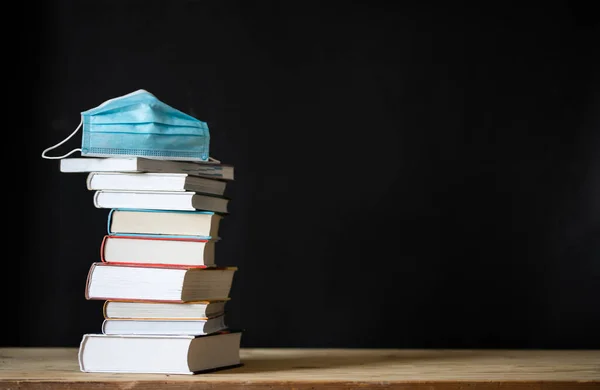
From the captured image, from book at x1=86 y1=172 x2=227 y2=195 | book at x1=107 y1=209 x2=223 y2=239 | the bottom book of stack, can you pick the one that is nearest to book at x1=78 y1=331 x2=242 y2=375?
the bottom book of stack

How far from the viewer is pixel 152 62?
9.16ft

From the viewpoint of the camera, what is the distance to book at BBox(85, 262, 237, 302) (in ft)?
5.90

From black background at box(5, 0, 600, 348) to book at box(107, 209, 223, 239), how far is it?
2.96ft

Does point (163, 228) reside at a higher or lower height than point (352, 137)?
lower

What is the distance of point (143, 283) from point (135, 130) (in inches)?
14.8

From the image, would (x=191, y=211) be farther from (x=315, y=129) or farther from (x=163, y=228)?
(x=315, y=129)

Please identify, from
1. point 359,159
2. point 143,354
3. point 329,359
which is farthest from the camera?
point 359,159

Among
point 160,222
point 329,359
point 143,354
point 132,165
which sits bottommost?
point 329,359

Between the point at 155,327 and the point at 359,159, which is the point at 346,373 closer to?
the point at 155,327

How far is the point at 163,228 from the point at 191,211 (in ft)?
0.26

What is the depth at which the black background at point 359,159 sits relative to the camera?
108 inches

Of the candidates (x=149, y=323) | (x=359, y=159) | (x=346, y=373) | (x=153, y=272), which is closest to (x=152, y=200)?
(x=153, y=272)

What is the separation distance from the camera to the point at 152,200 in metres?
1.85

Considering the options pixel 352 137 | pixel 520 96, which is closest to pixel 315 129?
pixel 352 137
